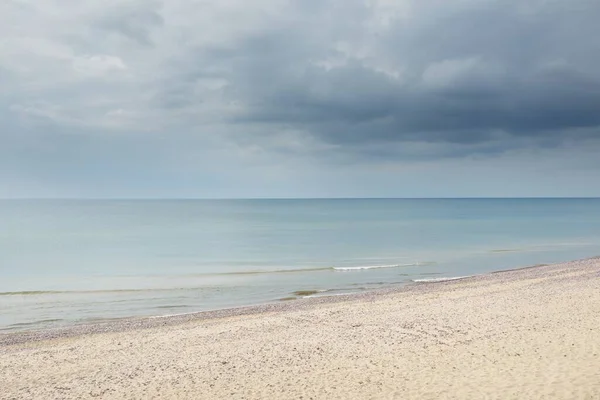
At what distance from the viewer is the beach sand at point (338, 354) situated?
37.1 feet

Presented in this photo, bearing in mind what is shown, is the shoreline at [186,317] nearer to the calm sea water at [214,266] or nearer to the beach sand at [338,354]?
the beach sand at [338,354]

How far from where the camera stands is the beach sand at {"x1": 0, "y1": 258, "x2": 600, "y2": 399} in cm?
1130

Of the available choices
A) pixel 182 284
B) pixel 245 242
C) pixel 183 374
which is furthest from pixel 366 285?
pixel 245 242

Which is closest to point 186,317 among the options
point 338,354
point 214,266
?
point 338,354

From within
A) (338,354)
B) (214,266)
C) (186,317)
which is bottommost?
(338,354)

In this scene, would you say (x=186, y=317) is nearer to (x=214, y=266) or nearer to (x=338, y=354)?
(x=338, y=354)

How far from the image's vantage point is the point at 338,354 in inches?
543

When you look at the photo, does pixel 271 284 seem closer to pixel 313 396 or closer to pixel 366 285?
pixel 366 285

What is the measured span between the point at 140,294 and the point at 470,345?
20242mm

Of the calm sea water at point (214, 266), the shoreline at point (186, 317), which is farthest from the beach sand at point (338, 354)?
the calm sea water at point (214, 266)

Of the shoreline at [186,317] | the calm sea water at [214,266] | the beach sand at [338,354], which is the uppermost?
the calm sea water at [214,266]

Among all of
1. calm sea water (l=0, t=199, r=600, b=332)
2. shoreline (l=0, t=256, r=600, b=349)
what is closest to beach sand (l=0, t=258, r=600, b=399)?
shoreline (l=0, t=256, r=600, b=349)

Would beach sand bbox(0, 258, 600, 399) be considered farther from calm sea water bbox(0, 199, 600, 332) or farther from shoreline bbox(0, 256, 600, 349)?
calm sea water bbox(0, 199, 600, 332)

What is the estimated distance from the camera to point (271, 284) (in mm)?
32062
